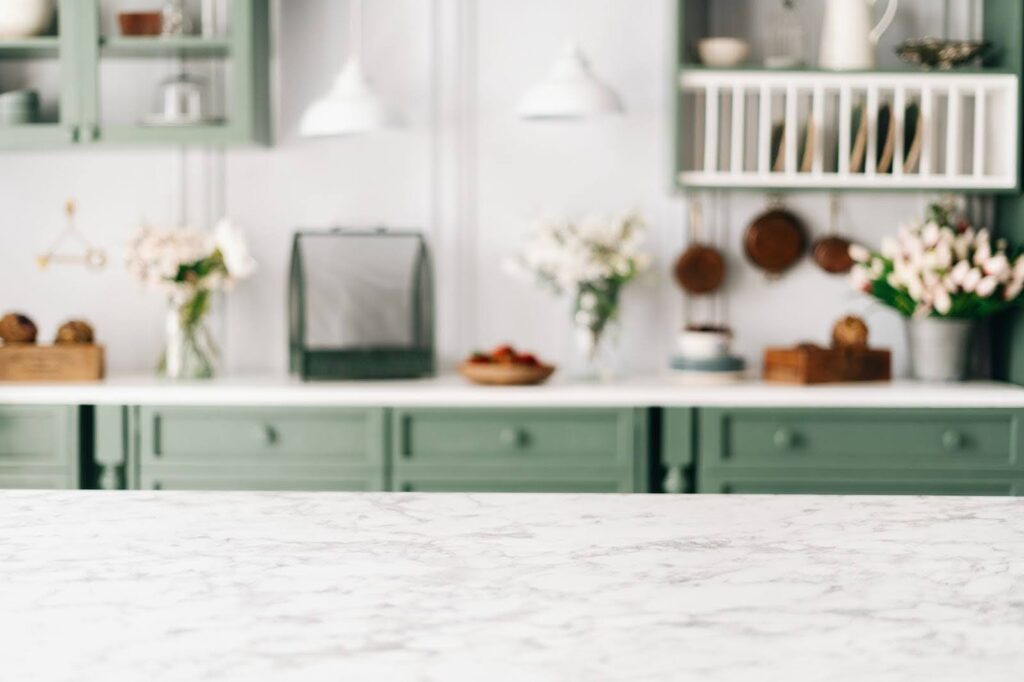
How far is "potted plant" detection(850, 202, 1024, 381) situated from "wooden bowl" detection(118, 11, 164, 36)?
228cm

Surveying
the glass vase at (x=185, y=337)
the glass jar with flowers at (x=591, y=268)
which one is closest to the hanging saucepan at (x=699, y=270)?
the glass jar with flowers at (x=591, y=268)

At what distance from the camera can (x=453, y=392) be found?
361cm

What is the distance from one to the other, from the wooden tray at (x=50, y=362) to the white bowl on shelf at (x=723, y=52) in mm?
2113

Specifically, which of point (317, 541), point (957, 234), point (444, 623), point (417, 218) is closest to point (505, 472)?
point (417, 218)

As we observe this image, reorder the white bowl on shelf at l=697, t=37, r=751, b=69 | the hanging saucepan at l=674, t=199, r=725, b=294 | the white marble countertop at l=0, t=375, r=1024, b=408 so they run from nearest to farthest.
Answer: the white marble countertop at l=0, t=375, r=1024, b=408
the white bowl on shelf at l=697, t=37, r=751, b=69
the hanging saucepan at l=674, t=199, r=725, b=294

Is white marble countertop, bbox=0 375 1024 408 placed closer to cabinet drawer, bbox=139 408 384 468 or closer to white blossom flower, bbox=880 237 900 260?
cabinet drawer, bbox=139 408 384 468

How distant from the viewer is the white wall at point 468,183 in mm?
4219

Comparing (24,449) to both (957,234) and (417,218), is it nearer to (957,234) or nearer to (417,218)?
(417,218)

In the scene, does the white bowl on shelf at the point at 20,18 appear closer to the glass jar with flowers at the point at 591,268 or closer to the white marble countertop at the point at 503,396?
the white marble countertop at the point at 503,396

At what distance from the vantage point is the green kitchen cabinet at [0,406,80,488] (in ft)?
12.0

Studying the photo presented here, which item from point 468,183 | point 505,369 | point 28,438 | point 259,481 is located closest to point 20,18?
point 28,438

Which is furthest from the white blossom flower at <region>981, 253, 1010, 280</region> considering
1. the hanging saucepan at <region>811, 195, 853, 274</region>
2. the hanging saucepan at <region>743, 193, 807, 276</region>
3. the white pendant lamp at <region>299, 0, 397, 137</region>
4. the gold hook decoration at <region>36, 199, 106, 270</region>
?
the gold hook decoration at <region>36, 199, 106, 270</region>

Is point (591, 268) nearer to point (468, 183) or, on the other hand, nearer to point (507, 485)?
point (468, 183)

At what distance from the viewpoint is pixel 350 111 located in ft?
12.2
